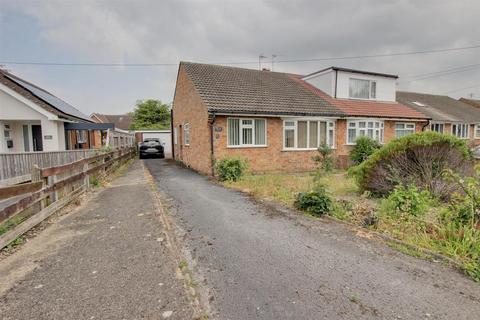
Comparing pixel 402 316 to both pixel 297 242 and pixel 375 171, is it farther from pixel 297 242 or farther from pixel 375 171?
pixel 375 171

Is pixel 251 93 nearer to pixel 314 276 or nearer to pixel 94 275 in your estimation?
pixel 314 276

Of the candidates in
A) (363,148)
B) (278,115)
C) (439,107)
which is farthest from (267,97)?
(439,107)

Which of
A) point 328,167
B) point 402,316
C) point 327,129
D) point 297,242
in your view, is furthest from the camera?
point 327,129

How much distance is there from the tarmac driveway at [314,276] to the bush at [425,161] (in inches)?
114

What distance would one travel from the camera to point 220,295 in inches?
105

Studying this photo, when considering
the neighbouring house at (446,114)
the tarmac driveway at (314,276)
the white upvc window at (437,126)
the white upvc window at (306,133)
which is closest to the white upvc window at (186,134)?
the white upvc window at (306,133)

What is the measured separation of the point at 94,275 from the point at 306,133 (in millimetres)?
11817

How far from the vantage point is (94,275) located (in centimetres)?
306

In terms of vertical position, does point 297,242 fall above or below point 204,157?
below

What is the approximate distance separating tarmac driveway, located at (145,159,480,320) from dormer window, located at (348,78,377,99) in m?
14.1

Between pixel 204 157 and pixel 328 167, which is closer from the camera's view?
pixel 328 167

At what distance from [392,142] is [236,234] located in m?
4.85

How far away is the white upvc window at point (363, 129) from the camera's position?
14.7 metres


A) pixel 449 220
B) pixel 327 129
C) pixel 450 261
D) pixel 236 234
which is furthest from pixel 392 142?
pixel 327 129
